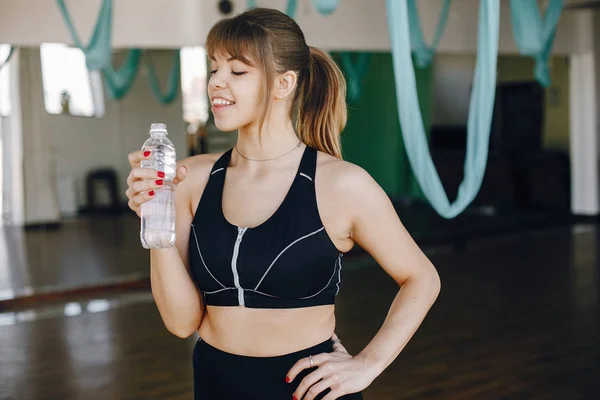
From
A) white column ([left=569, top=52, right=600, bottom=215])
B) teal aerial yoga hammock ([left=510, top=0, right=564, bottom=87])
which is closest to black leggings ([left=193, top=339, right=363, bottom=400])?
teal aerial yoga hammock ([left=510, top=0, right=564, bottom=87])

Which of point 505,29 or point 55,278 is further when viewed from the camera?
point 505,29

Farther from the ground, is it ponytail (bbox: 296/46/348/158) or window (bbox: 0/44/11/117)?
window (bbox: 0/44/11/117)

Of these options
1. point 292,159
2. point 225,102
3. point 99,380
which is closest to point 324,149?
point 292,159

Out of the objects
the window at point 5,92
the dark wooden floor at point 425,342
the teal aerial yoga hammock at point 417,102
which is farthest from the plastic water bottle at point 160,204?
the window at point 5,92

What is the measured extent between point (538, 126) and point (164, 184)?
1043 cm

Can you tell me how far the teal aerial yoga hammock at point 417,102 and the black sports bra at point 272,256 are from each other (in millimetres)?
1919

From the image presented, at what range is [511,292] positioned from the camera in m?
5.86

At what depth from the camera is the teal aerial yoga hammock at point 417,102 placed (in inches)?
125

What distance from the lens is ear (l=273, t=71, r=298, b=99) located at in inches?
50.7

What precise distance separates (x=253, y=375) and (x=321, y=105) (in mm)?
499

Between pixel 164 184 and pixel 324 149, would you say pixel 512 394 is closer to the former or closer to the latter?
pixel 324 149

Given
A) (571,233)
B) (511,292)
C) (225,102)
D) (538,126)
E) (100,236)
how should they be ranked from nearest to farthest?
(225,102) < (511,292) < (571,233) < (100,236) < (538,126)

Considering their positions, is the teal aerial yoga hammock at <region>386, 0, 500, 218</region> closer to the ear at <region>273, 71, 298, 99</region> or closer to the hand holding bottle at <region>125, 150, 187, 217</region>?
the ear at <region>273, 71, 298, 99</region>

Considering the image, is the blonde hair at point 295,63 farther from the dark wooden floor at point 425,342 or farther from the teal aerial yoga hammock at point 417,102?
the dark wooden floor at point 425,342
